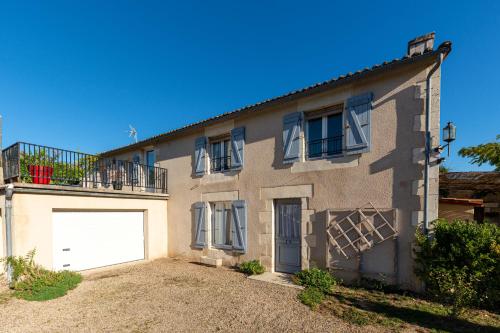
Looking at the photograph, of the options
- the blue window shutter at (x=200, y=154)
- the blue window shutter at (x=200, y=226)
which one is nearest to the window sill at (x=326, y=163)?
the blue window shutter at (x=200, y=154)

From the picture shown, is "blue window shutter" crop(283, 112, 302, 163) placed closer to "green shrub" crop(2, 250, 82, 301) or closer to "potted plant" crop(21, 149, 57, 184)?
"green shrub" crop(2, 250, 82, 301)

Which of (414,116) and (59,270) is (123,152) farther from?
(414,116)

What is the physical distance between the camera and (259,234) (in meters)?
7.20

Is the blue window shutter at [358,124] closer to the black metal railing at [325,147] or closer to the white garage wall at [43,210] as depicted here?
the black metal railing at [325,147]

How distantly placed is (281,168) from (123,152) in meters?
8.44

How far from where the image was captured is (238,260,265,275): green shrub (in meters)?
6.85

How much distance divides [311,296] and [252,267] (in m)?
2.24

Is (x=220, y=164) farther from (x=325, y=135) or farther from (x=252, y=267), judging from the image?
(x=325, y=135)

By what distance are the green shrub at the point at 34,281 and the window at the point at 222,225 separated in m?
3.81

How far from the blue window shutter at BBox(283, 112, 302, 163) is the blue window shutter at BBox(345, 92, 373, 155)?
1.22 m

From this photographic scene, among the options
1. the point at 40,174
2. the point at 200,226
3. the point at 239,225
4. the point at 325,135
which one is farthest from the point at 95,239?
the point at 325,135

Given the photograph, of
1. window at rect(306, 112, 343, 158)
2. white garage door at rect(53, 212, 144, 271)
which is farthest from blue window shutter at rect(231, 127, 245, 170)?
white garage door at rect(53, 212, 144, 271)

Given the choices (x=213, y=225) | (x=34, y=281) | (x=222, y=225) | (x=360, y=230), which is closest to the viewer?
(x=360, y=230)

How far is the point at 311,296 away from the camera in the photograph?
500 cm
